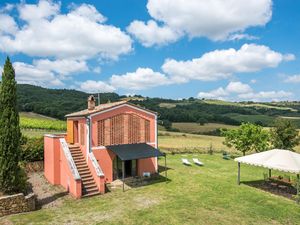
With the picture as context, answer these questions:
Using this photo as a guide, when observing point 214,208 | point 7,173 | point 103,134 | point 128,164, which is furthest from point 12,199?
point 214,208

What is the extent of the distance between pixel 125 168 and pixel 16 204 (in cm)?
986

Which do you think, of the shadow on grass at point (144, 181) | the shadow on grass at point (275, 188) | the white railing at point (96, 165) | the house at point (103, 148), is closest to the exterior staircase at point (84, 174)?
the house at point (103, 148)

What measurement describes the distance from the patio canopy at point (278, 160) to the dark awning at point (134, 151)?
24.5 ft

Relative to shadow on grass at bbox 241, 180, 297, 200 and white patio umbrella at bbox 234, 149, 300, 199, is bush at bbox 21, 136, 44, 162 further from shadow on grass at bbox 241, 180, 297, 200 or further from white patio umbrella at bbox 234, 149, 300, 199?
shadow on grass at bbox 241, 180, 297, 200

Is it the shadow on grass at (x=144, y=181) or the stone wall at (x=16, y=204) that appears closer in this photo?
the stone wall at (x=16, y=204)

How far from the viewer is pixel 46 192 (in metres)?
20.4

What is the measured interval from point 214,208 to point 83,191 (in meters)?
9.29

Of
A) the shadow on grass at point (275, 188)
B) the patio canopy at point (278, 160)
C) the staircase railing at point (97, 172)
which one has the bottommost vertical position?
the shadow on grass at point (275, 188)

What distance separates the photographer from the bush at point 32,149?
2639cm

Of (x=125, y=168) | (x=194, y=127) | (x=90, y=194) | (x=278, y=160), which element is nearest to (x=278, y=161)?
(x=278, y=160)

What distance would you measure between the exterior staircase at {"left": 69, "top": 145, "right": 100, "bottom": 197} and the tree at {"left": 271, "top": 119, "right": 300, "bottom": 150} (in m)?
26.2

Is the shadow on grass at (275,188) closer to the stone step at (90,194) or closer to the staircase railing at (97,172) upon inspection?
the staircase railing at (97,172)

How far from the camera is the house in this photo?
20766 mm

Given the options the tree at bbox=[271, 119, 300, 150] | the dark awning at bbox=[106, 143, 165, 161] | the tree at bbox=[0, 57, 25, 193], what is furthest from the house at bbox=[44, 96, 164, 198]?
the tree at bbox=[271, 119, 300, 150]
